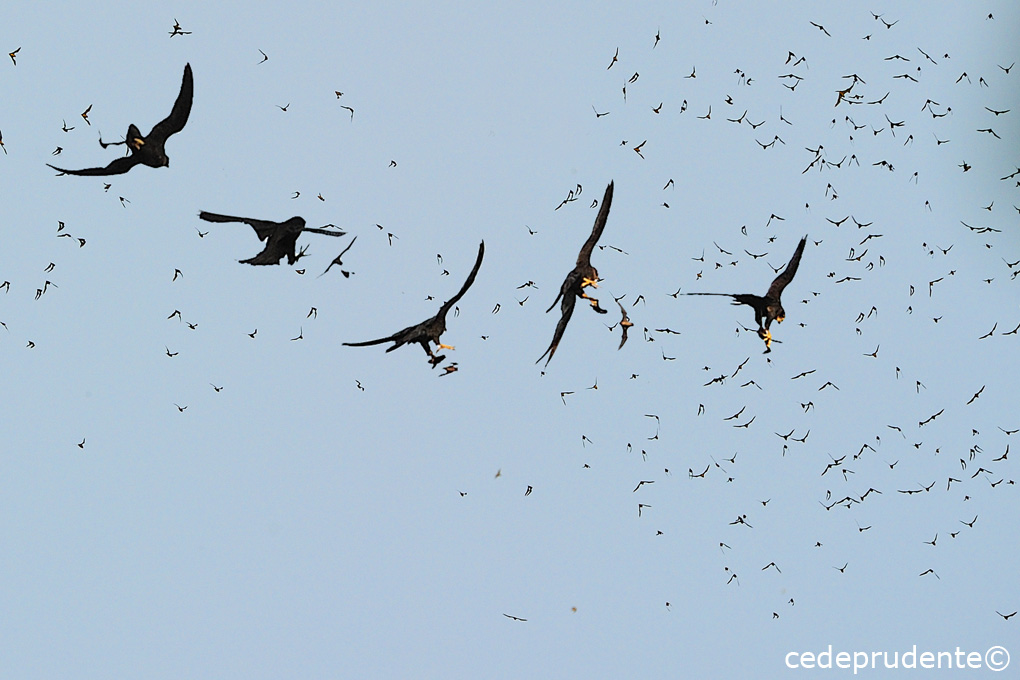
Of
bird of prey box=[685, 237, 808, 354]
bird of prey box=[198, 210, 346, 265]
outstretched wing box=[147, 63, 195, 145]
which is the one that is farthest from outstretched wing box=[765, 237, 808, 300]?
outstretched wing box=[147, 63, 195, 145]

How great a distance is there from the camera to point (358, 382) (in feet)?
25.5

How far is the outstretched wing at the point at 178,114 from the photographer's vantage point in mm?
7293

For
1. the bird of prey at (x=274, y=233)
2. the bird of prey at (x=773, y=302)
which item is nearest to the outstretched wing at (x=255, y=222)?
the bird of prey at (x=274, y=233)

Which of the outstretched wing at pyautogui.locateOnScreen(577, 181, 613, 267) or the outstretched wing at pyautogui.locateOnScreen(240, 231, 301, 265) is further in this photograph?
the outstretched wing at pyautogui.locateOnScreen(577, 181, 613, 267)

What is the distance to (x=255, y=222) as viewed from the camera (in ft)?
23.7

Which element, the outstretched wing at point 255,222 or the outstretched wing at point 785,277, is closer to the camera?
the outstretched wing at point 255,222

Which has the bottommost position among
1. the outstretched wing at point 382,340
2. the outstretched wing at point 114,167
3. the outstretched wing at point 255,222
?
the outstretched wing at point 382,340

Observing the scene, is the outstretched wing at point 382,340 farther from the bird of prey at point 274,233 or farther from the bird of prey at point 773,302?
the bird of prey at point 773,302

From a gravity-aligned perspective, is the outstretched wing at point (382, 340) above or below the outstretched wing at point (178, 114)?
below

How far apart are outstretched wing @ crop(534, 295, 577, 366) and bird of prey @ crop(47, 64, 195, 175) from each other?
8.67 ft

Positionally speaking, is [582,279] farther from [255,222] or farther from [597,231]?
[255,222]

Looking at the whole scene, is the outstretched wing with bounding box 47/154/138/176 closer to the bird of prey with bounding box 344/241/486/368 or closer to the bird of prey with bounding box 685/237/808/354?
the bird of prey with bounding box 344/241/486/368

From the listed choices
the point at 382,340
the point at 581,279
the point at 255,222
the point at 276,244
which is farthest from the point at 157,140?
the point at 581,279

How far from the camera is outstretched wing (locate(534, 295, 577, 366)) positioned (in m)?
7.48
